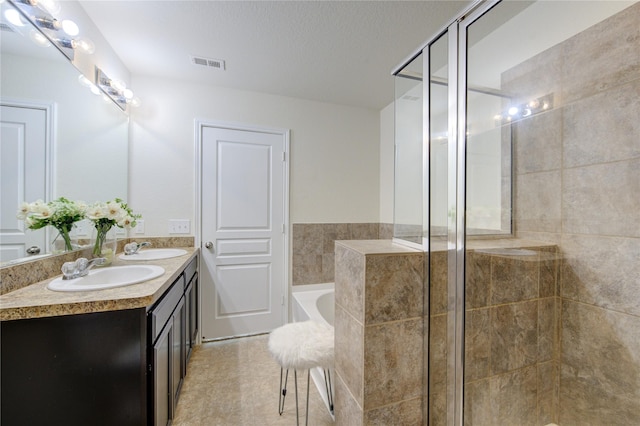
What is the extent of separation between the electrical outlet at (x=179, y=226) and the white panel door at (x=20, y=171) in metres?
1.05

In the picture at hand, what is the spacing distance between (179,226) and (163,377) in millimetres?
1428

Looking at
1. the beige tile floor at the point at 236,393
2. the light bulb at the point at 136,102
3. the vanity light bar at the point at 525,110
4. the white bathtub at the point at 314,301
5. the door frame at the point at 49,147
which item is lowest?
the beige tile floor at the point at 236,393

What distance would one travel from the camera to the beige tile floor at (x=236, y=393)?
1541 mm

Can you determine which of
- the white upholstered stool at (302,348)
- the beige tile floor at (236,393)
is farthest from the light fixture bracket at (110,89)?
the beige tile floor at (236,393)

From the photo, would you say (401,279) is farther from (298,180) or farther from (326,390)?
(298,180)

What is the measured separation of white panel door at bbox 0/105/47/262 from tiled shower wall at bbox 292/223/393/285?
72.9 inches

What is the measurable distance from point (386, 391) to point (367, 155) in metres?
2.43

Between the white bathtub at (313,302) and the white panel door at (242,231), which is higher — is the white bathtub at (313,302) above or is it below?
below

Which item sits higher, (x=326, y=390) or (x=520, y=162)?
(x=520, y=162)

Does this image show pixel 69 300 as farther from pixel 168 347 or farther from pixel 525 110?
pixel 525 110

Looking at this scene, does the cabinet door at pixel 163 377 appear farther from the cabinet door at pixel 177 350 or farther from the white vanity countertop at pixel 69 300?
the white vanity countertop at pixel 69 300

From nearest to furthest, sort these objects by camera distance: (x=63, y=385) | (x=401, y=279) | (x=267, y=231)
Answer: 1. (x=63, y=385)
2. (x=401, y=279)
3. (x=267, y=231)

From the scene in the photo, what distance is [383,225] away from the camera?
118 inches

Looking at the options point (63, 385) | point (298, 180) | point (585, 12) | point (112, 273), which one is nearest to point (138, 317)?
point (63, 385)
